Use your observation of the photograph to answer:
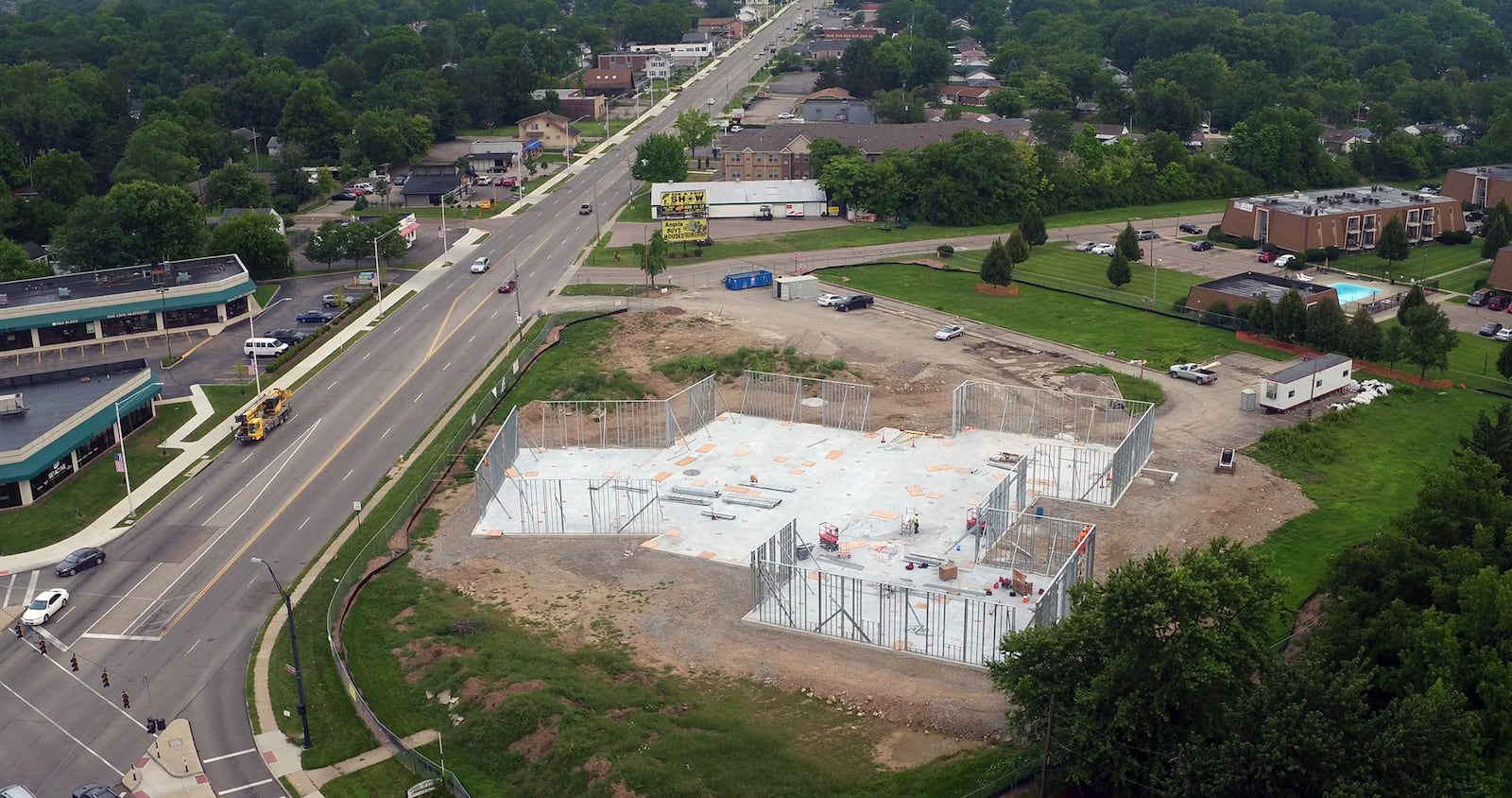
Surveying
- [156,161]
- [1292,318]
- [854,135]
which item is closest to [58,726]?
[1292,318]

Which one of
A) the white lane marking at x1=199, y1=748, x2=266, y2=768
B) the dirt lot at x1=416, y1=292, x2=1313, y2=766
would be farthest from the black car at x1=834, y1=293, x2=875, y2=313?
the white lane marking at x1=199, y1=748, x2=266, y2=768

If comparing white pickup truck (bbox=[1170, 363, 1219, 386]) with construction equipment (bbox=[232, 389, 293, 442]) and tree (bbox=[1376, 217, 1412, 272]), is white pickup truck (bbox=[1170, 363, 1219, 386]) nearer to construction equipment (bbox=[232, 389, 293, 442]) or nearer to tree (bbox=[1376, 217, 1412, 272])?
tree (bbox=[1376, 217, 1412, 272])

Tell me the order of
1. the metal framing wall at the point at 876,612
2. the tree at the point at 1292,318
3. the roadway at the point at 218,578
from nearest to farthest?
1. the roadway at the point at 218,578
2. the metal framing wall at the point at 876,612
3. the tree at the point at 1292,318

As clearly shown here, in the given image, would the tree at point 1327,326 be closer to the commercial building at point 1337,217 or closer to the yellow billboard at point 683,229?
the commercial building at point 1337,217

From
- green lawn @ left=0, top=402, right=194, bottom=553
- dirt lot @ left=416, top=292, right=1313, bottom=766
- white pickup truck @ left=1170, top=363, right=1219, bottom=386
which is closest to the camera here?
dirt lot @ left=416, top=292, right=1313, bottom=766

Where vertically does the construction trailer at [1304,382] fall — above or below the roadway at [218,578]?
above

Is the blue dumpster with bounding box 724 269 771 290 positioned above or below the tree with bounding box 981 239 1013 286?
below

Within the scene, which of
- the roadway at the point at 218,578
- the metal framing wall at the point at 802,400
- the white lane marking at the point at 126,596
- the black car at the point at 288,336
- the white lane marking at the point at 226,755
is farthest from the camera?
the black car at the point at 288,336

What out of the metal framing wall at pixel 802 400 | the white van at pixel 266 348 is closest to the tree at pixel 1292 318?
the metal framing wall at pixel 802 400

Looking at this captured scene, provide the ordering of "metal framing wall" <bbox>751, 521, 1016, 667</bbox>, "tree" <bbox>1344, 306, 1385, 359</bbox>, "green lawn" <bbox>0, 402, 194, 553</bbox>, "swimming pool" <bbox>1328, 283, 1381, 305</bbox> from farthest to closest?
"swimming pool" <bbox>1328, 283, 1381, 305</bbox> < "tree" <bbox>1344, 306, 1385, 359</bbox> < "green lawn" <bbox>0, 402, 194, 553</bbox> < "metal framing wall" <bbox>751, 521, 1016, 667</bbox>
